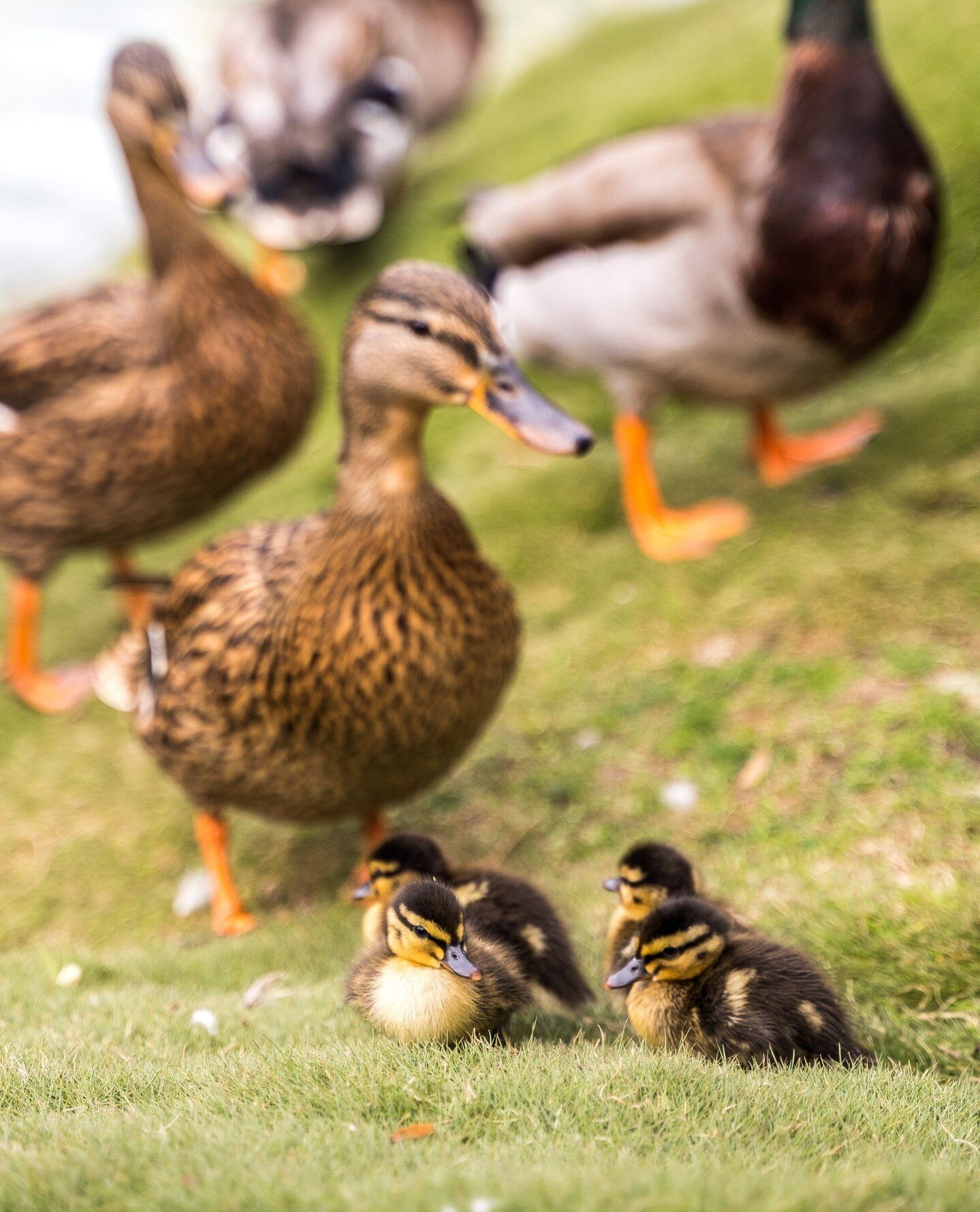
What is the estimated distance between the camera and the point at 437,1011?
94.8 inches

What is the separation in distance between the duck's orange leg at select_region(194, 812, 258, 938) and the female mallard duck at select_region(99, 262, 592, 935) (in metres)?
0.30

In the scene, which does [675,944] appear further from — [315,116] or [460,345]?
[315,116]

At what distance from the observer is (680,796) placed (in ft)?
12.4

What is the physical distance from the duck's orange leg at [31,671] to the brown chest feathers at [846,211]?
3.27 metres

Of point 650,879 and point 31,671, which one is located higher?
point 650,879

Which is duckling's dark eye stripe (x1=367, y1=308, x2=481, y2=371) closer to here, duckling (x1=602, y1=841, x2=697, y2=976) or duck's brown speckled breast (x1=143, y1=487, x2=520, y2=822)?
duck's brown speckled breast (x1=143, y1=487, x2=520, y2=822)

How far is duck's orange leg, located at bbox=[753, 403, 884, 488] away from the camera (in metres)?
5.37

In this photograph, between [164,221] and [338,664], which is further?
[164,221]

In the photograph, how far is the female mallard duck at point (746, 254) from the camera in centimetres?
446

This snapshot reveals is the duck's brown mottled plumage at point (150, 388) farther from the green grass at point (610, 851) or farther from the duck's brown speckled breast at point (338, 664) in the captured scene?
the duck's brown speckled breast at point (338, 664)

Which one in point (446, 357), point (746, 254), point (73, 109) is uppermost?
point (446, 357)

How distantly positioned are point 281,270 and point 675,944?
736 cm

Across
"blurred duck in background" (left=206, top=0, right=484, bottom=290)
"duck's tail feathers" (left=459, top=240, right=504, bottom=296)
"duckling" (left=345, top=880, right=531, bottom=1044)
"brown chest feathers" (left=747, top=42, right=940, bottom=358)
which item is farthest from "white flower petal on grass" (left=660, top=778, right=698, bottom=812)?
"blurred duck in background" (left=206, top=0, right=484, bottom=290)

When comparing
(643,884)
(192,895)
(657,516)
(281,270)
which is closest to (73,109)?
(281,270)
